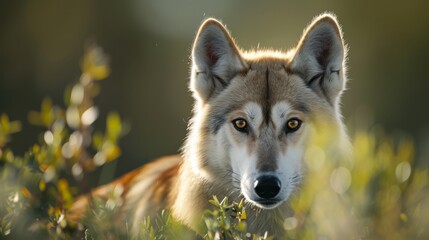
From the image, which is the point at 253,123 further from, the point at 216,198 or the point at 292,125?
the point at 216,198

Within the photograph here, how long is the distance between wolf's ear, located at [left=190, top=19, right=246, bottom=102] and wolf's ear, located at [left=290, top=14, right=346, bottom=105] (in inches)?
14.7

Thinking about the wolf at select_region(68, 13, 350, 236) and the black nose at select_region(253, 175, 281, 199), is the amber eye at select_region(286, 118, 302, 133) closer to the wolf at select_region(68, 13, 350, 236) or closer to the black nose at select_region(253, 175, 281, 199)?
the wolf at select_region(68, 13, 350, 236)

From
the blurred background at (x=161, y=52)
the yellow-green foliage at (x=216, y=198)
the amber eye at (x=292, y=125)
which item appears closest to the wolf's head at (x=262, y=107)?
the amber eye at (x=292, y=125)

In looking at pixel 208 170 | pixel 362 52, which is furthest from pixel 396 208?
pixel 362 52

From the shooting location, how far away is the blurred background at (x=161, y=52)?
1612cm

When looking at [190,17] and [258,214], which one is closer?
[258,214]

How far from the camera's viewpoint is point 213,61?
504 cm

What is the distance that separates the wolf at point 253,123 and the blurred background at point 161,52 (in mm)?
8940

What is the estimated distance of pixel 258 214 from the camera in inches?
169

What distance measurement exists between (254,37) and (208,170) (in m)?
16.0

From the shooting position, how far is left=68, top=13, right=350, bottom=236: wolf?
4.12 metres

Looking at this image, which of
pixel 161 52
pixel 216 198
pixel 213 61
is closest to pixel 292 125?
pixel 213 61

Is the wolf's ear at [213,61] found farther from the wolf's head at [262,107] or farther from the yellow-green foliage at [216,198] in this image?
the yellow-green foliage at [216,198]

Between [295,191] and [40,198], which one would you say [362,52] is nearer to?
[295,191]
